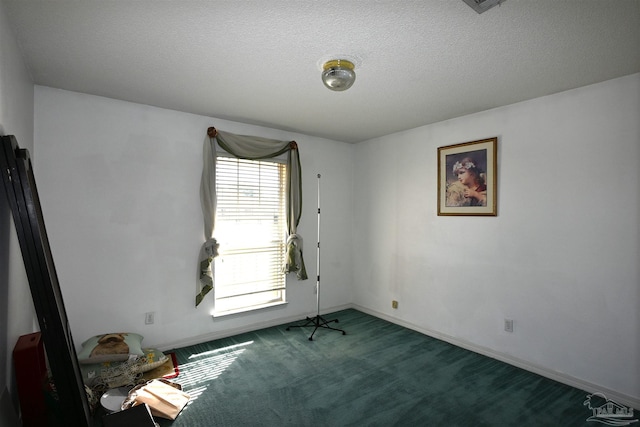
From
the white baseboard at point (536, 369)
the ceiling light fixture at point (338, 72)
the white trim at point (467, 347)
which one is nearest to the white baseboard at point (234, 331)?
the white trim at point (467, 347)

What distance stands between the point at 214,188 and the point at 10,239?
75.6 inches

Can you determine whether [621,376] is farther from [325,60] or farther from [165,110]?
[165,110]

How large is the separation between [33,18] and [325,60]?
176 centimetres

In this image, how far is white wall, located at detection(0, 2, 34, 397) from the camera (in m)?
1.75

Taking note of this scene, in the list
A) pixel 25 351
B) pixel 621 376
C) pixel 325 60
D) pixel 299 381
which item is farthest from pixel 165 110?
pixel 621 376

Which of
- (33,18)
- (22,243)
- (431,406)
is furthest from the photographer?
(431,406)

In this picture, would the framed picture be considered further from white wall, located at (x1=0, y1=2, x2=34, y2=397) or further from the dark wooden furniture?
white wall, located at (x1=0, y1=2, x2=34, y2=397)

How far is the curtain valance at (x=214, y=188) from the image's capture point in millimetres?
3637

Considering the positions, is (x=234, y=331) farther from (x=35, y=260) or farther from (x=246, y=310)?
(x=35, y=260)

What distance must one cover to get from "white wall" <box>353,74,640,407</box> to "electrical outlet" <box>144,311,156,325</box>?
307cm

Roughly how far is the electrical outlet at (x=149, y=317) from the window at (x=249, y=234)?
26.8 inches

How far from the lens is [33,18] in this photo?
1.84 m

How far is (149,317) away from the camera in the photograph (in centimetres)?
337

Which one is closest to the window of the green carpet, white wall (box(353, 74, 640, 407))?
the green carpet
